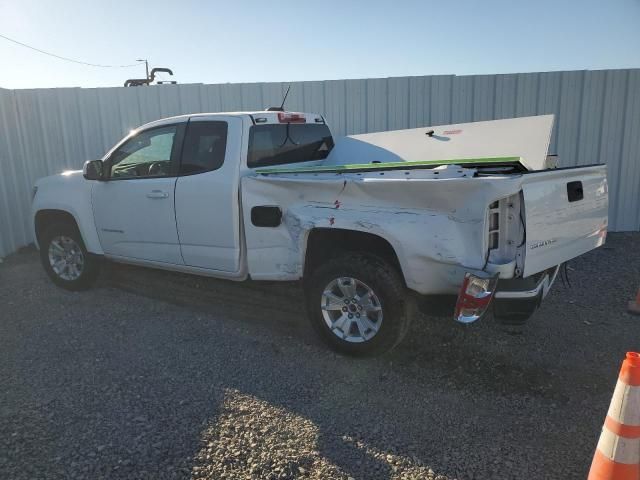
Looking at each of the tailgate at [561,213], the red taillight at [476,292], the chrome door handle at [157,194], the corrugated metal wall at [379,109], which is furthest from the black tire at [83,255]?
the tailgate at [561,213]

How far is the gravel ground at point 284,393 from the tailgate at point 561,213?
903 millimetres

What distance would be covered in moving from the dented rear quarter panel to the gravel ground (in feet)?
2.53

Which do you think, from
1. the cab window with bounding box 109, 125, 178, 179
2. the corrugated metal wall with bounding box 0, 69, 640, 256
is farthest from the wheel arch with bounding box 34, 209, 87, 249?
the corrugated metal wall with bounding box 0, 69, 640, 256

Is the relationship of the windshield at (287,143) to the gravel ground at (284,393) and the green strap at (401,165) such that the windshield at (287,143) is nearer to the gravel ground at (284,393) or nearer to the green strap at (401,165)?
the green strap at (401,165)

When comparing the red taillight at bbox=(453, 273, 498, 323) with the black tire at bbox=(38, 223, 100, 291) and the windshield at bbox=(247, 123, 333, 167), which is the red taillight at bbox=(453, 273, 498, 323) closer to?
the windshield at bbox=(247, 123, 333, 167)

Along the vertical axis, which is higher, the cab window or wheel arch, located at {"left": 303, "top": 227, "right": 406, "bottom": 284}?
the cab window

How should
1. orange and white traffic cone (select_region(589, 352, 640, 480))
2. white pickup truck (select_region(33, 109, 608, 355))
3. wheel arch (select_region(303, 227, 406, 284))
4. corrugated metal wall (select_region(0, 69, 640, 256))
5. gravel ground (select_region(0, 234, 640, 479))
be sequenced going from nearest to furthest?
orange and white traffic cone (select_region(589, 352, 640, 480)) < gravel ground (select_region(0, 234, 640, 479)) < white pickup truck (select_region(33, 109, 608, 355)) < wheel arch (select_region(303, 227, 406, 284)) < corrugated metal wall (select_region(0, 69, 640, 256))

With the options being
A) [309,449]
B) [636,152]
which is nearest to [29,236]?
[309,449]

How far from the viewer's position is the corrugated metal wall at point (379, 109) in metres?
7.75

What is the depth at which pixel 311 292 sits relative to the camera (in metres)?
4.02

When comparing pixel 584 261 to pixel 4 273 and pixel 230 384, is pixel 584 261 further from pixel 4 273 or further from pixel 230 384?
pixel 4 273

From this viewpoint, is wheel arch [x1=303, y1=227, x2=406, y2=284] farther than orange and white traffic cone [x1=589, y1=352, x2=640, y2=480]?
Yes

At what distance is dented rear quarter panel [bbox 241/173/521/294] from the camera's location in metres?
3.21

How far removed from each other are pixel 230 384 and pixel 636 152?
7.29 meters
